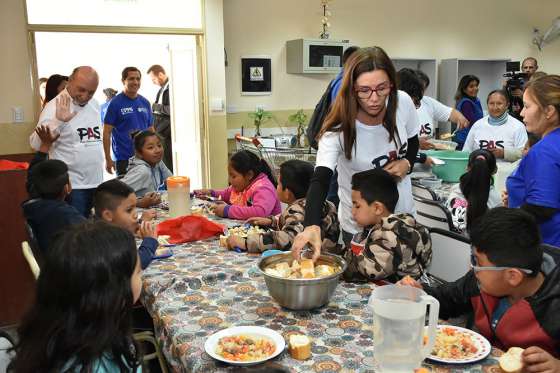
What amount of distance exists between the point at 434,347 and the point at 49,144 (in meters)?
2.93

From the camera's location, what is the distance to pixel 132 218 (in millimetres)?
2539

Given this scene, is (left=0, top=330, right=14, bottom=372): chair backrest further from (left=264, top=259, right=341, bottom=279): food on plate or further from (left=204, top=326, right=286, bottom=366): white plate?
(left=264, top=259, right=341, bottom=279): food on plate

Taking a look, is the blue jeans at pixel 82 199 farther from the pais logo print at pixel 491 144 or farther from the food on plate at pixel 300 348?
the pais logo print at pixel 491 144

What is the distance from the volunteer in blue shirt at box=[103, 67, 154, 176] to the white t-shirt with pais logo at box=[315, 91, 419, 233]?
130 inches

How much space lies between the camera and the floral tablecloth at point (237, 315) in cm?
137

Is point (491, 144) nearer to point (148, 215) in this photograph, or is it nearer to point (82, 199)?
point (148, 215)

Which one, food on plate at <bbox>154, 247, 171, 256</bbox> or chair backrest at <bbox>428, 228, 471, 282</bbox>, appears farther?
food on plate at <bbox>154, 247, 171, 256</bbox>

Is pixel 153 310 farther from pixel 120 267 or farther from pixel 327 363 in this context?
pixel 327 363

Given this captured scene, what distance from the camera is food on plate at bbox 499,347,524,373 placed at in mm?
1263

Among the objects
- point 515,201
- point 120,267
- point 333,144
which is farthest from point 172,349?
point 515,201

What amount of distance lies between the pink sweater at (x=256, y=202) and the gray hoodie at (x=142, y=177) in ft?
2.19

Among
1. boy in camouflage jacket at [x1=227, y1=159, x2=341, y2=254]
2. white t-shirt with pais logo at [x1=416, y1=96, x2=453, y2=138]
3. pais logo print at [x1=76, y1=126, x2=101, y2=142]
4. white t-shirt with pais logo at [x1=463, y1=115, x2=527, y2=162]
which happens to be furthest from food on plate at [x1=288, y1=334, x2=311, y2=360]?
white t-shirt with pais logo at [x1=416, y1=96, x2=453, y2=138]

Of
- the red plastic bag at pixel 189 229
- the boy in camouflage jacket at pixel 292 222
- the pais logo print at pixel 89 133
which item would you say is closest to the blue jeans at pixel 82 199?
the pais logo print at pixel 89 133

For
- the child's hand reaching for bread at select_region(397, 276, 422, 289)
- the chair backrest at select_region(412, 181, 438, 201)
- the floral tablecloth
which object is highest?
the chair backrest at select_region(412, 181, 438, 201)
